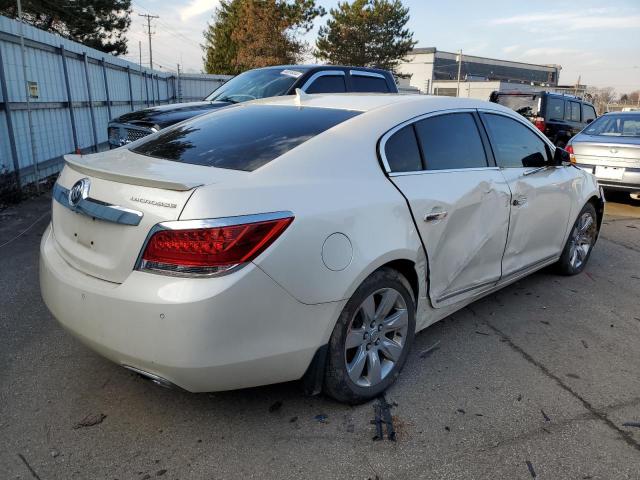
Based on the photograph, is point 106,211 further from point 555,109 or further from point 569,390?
point 555,109

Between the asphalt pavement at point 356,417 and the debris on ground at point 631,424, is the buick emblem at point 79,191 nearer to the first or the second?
the asphalt pavement at point 356,417

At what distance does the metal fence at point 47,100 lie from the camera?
7492 mm

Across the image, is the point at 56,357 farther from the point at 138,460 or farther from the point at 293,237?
the point at 293,237

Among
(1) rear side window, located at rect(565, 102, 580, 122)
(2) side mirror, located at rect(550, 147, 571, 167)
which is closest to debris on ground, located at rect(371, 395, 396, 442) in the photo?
(2) side mirror, located at rect(550, 147, 571, 167)

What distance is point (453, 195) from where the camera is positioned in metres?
3.20

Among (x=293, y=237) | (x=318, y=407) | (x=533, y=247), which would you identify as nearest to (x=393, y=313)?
(x=318, y=407)

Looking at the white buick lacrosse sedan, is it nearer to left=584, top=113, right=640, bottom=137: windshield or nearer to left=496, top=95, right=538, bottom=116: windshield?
left=584, top=113, right=640, bottom=137: windshield

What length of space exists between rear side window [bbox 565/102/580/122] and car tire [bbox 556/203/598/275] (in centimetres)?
1016

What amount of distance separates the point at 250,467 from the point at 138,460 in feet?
1.66

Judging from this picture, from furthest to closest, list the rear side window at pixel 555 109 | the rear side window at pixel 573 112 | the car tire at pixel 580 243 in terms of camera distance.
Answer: the rear side window at pixel 573 112, the rear side window at pixel 555 109, the car tire at pixel 580 243

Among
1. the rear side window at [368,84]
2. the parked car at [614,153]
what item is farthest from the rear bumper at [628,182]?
the rear side window at [368,84]

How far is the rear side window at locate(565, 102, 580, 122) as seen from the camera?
46.5 feet

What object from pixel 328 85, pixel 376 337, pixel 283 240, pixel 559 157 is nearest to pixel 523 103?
pixel 328 85

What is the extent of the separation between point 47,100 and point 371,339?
8.53 metres
